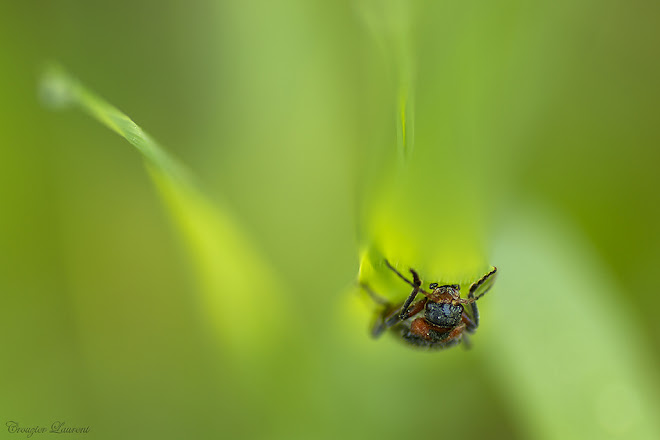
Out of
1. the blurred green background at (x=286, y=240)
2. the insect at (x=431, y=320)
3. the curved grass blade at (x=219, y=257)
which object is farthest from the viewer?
the insect at (x=431, y=320)

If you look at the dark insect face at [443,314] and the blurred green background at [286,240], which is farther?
the dark insect face at [443,314]

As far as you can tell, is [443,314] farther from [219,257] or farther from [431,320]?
[219,257]

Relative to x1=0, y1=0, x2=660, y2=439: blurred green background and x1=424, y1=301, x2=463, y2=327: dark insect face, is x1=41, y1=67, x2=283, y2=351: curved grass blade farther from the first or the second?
x1=424, y1=301, x2=463, y2=327: dark insect face

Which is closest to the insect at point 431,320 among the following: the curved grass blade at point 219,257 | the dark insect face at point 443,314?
the dark insect face at point 443,314

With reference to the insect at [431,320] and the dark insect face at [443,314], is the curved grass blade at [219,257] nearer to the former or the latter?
the insect at [431,320]

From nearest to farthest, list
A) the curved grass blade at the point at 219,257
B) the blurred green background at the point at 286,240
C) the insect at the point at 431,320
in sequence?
the curved grass blade at the point at 219,257 → the blurred green background at the point at 286,240 → the insect at the point at 431,320

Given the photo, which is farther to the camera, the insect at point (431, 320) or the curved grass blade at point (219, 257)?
the insect at point (431, 320)

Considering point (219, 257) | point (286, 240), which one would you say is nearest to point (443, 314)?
point (286, 240)

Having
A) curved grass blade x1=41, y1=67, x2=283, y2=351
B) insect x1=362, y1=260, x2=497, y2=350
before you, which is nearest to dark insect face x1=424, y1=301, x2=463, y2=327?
insect x1=362, y1=260, x2=497, y2=350
